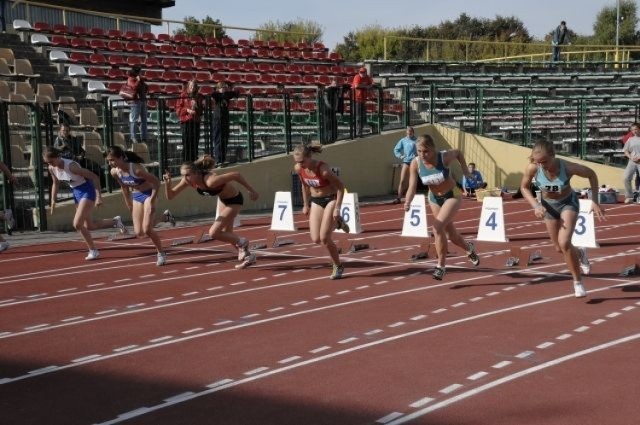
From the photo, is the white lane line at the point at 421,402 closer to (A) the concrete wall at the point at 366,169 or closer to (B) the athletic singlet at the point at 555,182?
(B) the athletic singlet at the point at 555,182

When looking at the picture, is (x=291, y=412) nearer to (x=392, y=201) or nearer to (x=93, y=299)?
(x=93, y=299)

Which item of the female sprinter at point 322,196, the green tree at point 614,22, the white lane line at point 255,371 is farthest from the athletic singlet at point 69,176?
the green tree at point 614,22

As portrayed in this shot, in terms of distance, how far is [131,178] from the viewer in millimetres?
13320

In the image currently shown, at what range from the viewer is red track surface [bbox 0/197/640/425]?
615 cm

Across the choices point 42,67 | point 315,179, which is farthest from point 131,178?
point 42,67

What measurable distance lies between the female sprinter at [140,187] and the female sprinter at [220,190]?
0.67 metres

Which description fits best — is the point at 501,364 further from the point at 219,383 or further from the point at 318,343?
the point at 219,383

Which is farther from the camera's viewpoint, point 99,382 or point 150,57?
point 150,57

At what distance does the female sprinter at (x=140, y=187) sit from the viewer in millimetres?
13188

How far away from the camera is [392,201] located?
22703mm

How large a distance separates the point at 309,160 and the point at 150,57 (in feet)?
59.4

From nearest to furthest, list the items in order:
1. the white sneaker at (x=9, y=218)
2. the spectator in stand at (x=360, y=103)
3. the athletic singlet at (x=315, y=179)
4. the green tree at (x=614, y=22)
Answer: the athletic singlet at (x=315, y=179), the white sneaker at (x=9, y=218), the spectator in stand at (x=360, y=103), the green tree at (x=614, y=22)

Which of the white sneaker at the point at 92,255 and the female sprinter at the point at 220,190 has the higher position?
the female sprinter at the point at 220,190

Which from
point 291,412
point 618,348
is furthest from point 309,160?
point 291,412
